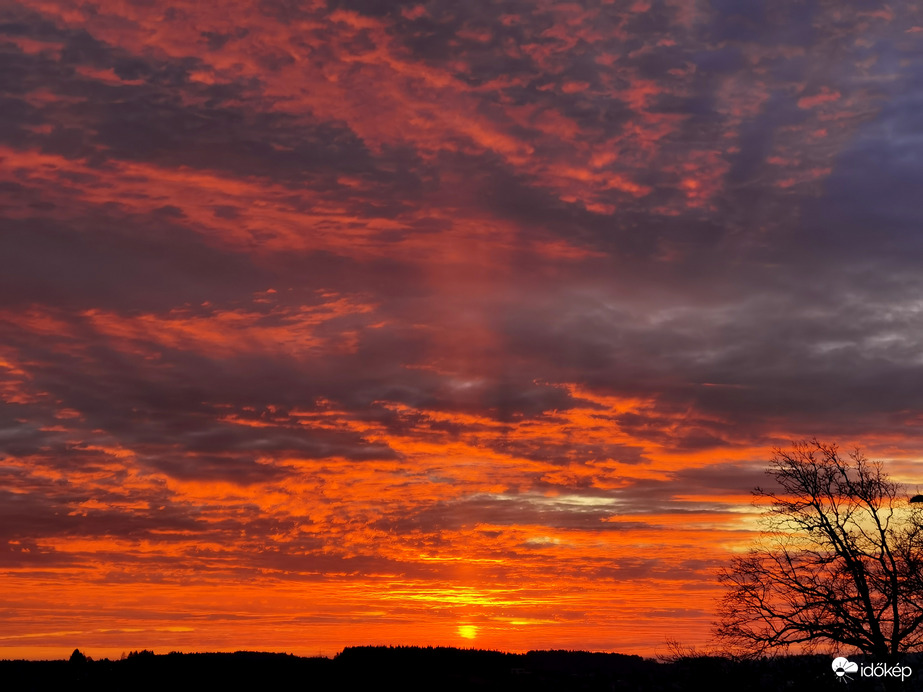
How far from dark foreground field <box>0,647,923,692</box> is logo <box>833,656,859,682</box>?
332mm

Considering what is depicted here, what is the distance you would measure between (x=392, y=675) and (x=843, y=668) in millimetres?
20091

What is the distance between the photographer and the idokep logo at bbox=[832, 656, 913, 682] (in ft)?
118

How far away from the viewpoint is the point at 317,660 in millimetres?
48812

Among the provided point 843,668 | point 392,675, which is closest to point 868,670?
point 843,668

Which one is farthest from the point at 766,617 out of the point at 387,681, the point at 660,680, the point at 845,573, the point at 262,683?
the point at 262,683

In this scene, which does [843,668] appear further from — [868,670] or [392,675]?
[392,675]

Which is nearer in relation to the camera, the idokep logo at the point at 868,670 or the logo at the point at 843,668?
the idokep logo at the point at 868,670

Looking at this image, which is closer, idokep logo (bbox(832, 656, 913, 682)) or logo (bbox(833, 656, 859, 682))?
idokep logo (bbox(832, 656, 913, 682))

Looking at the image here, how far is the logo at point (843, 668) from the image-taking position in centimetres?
3772

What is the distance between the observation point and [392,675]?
4428 centimetres

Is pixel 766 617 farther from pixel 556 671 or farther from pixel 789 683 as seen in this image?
pixel 556 671

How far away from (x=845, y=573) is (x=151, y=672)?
30.6 meters

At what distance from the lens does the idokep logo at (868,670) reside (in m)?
35.9

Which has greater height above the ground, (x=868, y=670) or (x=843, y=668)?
(x=843, y=668)
